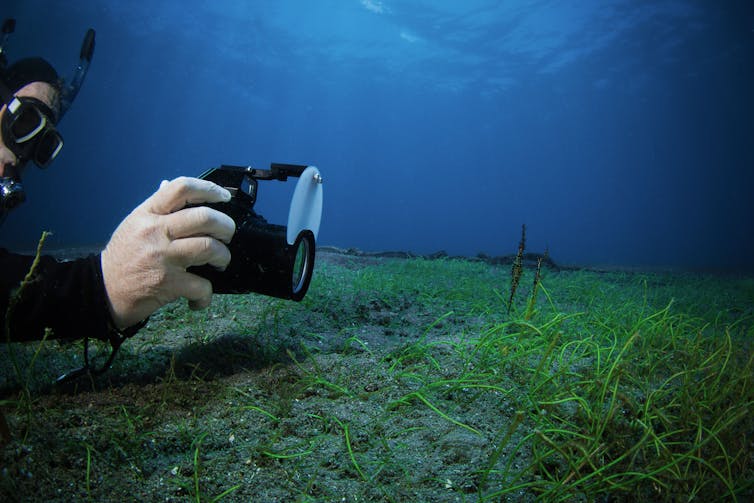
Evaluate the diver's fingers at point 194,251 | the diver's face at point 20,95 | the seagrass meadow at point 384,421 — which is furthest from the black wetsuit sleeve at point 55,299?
the diver's face at point 20,95

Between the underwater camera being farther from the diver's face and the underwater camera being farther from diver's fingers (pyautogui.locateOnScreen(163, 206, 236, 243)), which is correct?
the diver's face

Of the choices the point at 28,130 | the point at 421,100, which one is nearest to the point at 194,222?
the point at 28,130

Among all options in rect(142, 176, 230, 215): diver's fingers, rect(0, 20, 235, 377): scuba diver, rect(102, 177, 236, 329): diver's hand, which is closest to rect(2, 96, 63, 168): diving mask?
rect(0, 20, 235, 377): scuba diver

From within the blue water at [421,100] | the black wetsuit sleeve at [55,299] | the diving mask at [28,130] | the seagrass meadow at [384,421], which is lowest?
the seagrass meadow at [384,421]

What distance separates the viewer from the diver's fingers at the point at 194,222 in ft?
4.17

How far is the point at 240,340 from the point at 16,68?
3.05 meters

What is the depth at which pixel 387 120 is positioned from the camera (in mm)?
79625

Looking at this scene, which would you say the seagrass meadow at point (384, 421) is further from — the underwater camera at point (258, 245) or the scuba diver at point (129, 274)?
the underwater camera at point (258, 245)

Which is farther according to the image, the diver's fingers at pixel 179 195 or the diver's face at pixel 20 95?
the diver's face at pixel 20 95

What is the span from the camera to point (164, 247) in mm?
1302

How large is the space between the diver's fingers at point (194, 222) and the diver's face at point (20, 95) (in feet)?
7.80

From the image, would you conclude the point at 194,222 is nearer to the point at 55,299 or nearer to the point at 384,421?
the point at 55,299

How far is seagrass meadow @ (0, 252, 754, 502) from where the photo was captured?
39.4 inches

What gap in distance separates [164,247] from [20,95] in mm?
2843
